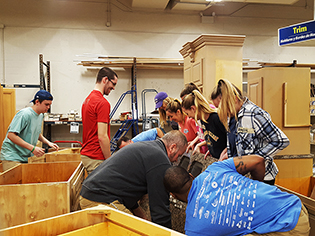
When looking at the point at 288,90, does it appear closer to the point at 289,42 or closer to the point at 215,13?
the point at 289,42

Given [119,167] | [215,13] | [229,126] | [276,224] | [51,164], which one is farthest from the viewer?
[215,13]

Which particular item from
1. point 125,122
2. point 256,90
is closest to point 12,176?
point 256,90

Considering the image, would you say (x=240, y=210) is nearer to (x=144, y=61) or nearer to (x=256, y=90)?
(x=256, y=90)

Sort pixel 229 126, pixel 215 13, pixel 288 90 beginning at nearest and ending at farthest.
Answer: pixel 229 126 < pixel 288 90 < pixel 215 13

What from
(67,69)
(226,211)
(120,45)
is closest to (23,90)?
(67,69)

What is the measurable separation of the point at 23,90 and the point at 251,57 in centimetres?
665

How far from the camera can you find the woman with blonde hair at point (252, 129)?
2188mm

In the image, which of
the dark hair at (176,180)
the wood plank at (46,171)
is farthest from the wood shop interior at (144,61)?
the dark hair at (176,180)

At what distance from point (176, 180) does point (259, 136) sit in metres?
0.89

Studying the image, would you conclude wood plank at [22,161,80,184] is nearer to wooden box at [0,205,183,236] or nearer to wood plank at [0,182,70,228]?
wood plank at [0,182,70,228]

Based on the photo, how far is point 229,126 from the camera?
2.47m

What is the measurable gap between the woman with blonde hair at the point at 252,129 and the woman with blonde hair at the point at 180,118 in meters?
1.16

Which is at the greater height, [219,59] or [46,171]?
[219,59]

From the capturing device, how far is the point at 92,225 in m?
1.36
